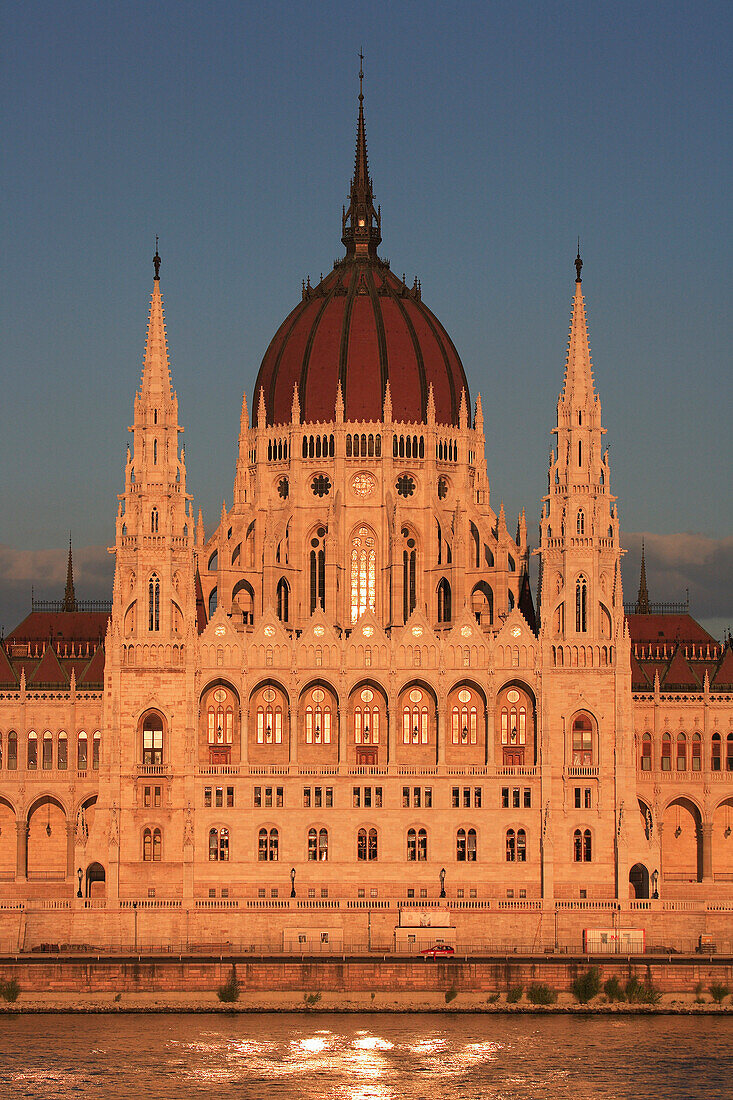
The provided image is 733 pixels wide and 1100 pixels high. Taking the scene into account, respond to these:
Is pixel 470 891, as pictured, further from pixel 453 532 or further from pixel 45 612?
pixel 45 612

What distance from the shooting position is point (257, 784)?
149375mm

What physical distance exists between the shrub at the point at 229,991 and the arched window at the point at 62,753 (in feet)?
101

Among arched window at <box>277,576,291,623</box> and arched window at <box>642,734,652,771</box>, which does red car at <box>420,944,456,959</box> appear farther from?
arched window at <box>277,576,291,623</box>

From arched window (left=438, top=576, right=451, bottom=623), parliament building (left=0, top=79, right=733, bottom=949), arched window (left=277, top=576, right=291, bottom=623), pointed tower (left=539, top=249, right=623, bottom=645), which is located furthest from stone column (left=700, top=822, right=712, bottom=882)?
arched window (left=277, top=576, right=291, bottom=623)

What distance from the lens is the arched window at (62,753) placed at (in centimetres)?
16075

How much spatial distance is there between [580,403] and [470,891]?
94.6 ft

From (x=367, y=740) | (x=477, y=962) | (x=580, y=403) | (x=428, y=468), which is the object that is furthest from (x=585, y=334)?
(x=477, y=962)

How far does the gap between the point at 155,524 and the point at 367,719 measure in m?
16.3

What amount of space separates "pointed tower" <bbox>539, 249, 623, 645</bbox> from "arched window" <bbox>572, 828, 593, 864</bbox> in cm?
1071

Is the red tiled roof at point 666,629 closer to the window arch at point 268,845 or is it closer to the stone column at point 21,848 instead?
the window arch at point 268,845

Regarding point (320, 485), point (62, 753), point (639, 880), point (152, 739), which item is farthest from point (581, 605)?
point (62, 753)

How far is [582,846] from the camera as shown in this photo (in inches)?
5881

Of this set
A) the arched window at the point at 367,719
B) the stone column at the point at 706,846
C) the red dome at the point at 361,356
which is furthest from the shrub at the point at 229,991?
the red dome at the point at 361,356

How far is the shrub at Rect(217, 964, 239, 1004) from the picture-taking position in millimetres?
131750
